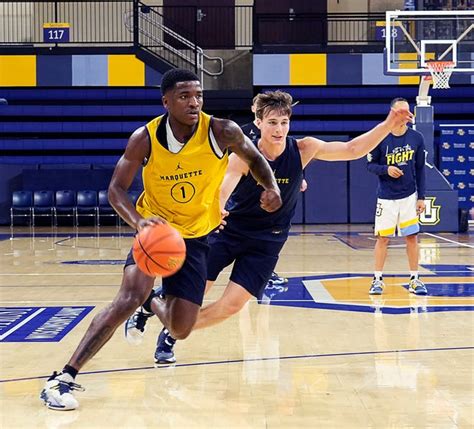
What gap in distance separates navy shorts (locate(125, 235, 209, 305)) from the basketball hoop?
429 inches

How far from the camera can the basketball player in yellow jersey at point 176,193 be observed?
4.06 m

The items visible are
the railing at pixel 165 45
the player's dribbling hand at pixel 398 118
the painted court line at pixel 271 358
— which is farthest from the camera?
the railing at pixel 165 45

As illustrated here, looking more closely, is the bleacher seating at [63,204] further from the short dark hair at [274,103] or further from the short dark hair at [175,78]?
the short dark hair at [175,78]

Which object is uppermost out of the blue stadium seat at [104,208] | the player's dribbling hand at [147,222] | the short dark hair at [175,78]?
the short dark hair at [175,78]

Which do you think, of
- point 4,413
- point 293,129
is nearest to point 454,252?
point 293,129

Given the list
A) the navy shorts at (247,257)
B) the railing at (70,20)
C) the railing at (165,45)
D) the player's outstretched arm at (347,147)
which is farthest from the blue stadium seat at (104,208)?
the player's outstretched arm at (347,147)

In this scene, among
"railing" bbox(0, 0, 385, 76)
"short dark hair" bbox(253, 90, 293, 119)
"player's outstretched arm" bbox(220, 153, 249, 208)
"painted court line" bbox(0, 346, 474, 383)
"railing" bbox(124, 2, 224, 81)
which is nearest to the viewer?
"painted court line" bbox(0, 346, 474, 383)

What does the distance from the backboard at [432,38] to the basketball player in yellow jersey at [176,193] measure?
1082cm

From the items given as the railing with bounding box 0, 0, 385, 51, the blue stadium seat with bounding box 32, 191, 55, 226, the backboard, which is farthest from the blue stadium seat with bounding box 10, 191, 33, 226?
the backboard

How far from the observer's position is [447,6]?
19.4m

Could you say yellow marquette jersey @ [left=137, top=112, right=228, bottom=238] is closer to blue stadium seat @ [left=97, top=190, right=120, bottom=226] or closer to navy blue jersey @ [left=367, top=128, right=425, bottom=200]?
→ navy blue jersey @ [left=367, top=128, right=425, bottom=200]

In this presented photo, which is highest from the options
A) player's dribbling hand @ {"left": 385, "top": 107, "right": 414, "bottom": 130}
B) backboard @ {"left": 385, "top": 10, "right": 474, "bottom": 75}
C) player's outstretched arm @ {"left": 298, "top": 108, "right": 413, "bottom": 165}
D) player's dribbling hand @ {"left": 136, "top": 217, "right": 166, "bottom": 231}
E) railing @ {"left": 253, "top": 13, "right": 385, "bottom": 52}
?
railing @ {"left": 253, "top": 13, "right": 385, "bottom": 52}

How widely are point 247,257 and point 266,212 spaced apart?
0.29 metres

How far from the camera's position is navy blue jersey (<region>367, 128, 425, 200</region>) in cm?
824
